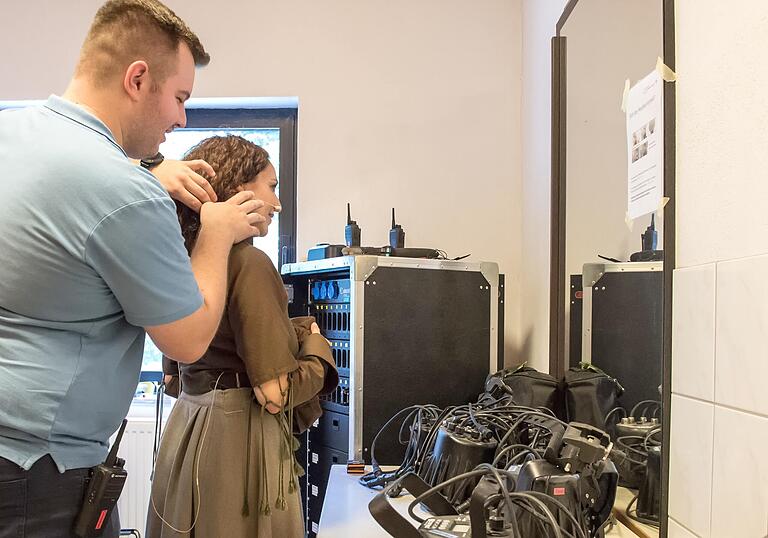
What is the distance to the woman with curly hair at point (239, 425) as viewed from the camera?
4.23 ft

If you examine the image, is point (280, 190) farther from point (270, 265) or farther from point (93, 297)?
point (93, 297)

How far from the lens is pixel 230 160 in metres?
1.42

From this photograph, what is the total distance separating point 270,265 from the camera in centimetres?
137

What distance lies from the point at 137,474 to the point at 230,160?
1.51 meters

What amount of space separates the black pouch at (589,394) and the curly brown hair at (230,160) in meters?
0.85

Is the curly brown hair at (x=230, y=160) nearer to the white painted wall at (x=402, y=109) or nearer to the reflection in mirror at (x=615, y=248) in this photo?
the reflection in mirror at (x=615, y=248)

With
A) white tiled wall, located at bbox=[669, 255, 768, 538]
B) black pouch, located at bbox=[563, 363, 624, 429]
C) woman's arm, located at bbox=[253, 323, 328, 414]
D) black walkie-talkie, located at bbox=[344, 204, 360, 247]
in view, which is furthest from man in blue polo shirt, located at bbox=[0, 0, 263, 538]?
black walkie-talkie, located at bbox=[344, 204, 360, 247]

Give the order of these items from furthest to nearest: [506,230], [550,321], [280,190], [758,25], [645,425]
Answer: [280,190] < [506,230] < [550,321] < [645,425] < [758,25]

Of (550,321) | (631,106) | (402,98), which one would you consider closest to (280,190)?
(402,98)

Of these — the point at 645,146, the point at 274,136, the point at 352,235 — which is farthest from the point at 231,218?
the point at 274,136

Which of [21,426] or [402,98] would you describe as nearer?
[21,426]

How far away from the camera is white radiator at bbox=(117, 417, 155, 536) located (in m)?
2.41

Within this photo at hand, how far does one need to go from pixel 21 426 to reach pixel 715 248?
35.1 inches

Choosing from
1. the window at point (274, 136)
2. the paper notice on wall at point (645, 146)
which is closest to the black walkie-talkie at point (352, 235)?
the window at point (274, 136)
